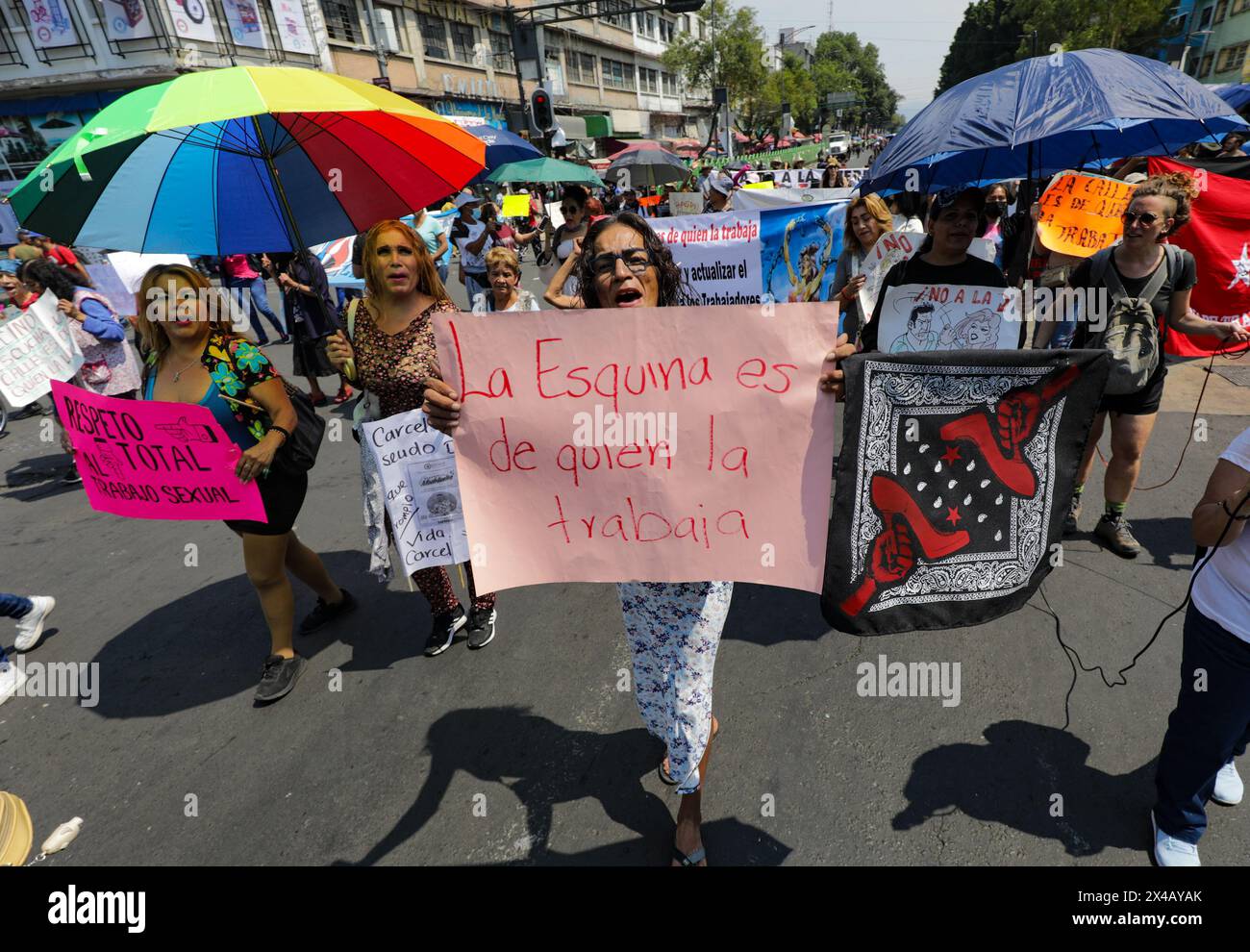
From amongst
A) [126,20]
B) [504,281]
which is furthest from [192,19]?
[504,281]

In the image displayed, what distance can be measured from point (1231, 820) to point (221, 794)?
12.0 feet

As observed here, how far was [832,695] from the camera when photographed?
9.00 feet

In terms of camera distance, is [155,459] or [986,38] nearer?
[155,459]

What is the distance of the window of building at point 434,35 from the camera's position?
89.4ft

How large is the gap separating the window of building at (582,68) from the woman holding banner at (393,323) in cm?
4248

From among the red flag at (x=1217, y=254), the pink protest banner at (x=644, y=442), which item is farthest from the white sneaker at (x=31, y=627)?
the red flag at (x=1217, y=254)

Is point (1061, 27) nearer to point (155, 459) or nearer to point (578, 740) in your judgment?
point (578, 740)

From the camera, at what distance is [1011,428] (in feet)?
5.39

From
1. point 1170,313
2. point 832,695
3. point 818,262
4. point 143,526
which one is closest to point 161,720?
point 143,526

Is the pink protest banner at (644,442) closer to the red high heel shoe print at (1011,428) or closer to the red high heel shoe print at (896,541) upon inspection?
the red high heel shoe print at (896,541)

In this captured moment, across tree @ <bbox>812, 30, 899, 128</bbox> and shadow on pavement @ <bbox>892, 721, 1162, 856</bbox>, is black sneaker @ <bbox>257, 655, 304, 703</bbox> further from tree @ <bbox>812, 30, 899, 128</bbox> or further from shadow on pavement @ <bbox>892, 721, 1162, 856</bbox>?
tree @ <bbox>812, 30, 899, 128</bbox>

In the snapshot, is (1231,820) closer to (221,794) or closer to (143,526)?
(221,794)

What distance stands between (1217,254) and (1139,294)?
103 centimetres

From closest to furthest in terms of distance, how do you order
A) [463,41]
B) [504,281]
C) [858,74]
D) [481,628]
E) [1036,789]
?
1. [1036,789]
2. [481,628]
3. [504,281]
4. [463,41]
5. [858,74]
